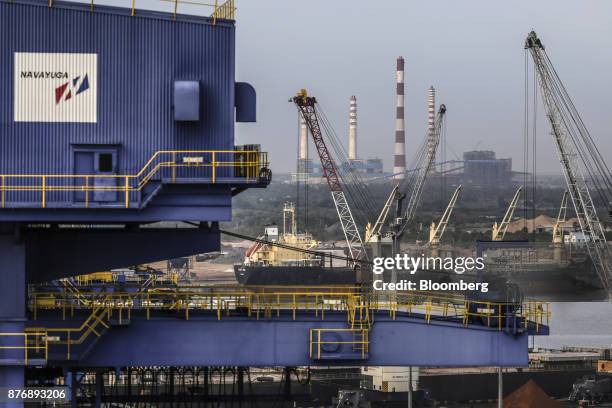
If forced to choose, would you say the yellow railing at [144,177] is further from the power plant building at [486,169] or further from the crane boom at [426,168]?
the power plant building at [486,169]

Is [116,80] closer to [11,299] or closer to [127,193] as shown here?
[127,193]

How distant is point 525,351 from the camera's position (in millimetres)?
26562

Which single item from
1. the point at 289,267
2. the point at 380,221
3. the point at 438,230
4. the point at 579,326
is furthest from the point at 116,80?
the point at 438,230

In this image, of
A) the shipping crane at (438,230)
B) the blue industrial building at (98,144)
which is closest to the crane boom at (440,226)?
the shipping crane at (438,230)

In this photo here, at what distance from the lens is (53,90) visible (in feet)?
80.2

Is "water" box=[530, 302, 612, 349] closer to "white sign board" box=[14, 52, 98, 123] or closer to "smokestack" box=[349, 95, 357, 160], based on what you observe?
"smokestack" box=[349, 95, 357, 160]

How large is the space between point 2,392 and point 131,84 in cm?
670

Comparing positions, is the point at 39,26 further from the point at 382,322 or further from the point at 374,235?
the point at 374,235

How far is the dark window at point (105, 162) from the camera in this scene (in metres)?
24.5

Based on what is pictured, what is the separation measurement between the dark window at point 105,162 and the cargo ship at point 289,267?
93613mm

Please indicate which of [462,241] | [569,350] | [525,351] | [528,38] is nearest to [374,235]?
[462,241]

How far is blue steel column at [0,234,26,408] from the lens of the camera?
24.3 meters

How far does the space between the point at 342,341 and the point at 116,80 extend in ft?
24.0

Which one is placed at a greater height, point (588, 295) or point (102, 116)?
point (102, 116)
